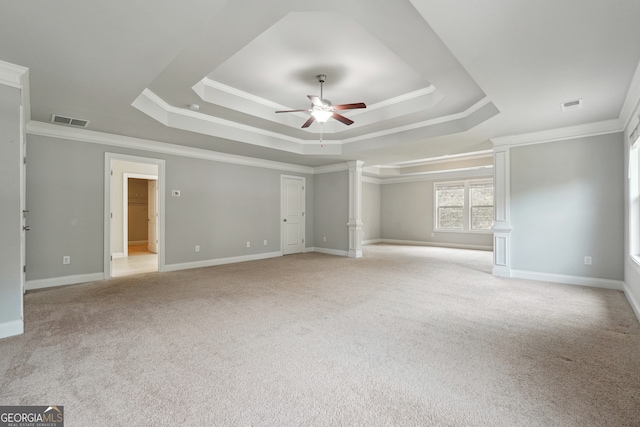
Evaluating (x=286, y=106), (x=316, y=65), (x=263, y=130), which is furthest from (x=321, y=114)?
(x=263, y=130)

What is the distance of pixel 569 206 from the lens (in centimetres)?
467

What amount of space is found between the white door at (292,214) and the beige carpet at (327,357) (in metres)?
3.67

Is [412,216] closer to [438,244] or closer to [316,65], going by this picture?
[438,244]

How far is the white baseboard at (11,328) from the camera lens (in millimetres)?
2691

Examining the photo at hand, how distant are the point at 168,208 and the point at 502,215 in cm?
611

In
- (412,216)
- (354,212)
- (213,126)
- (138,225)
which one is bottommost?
(138,225)

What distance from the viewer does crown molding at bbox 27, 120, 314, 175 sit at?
441cm

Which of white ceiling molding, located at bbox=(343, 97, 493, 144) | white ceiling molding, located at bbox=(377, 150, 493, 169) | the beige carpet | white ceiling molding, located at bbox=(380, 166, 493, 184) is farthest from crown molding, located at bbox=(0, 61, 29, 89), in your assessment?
white ceiling molding, located at bbox=(380, 166, 493, 184)

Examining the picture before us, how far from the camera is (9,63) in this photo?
2633 millimetres

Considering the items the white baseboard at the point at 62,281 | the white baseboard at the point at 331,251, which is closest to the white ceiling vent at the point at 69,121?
the white baseboard at the point at 62,281

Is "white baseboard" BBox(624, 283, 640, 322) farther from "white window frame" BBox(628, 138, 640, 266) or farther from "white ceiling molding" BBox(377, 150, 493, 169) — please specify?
"white ceiling molding" BBox(377, 150, 493, 169)

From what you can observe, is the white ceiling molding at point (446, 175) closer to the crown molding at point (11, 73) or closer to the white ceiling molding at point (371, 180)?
the white ceiling molding at point (371, 180)

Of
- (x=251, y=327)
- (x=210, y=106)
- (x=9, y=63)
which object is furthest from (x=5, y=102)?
(x=251, y=327)

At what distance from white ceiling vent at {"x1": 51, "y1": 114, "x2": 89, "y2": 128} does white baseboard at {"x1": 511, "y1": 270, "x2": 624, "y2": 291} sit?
285 inches
